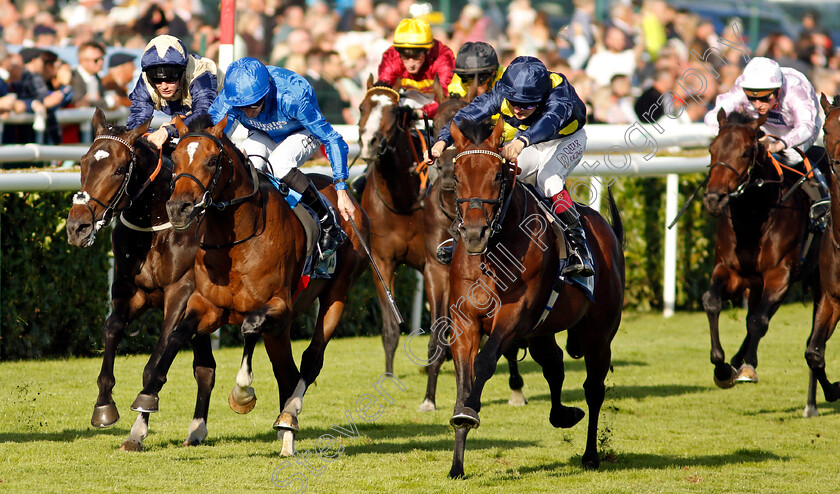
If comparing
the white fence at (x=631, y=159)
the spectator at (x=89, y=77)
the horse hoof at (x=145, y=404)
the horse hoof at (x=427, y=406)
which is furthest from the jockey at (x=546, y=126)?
the spectator at (x=89, y=77)

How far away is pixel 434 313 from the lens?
7.54 m

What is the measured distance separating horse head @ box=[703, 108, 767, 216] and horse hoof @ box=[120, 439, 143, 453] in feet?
12.0

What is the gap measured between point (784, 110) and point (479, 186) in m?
3.69

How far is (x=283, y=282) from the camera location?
5.62 meters

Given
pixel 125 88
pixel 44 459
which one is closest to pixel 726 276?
pixel 44 459

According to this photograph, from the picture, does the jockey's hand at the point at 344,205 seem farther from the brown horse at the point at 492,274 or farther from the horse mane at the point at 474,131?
the horse mane at the point at 474,131

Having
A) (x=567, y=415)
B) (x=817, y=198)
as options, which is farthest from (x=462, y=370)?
(x=817, y=198)

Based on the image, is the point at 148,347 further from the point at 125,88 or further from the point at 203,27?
the point at 203,27

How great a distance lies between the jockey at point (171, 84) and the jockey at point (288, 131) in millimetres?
279

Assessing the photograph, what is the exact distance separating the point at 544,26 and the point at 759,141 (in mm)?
7044

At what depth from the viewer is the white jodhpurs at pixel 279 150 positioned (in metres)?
6.11

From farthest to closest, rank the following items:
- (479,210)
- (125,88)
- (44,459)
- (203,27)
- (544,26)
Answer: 1. (544,26)
2. (203,27)
3. (125,88)
4. (44,459)
5. (479,210)

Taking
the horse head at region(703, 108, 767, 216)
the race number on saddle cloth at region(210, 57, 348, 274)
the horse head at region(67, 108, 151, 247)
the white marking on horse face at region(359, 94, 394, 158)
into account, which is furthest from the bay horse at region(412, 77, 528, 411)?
the horse head at region(67, 108, 151, 247)

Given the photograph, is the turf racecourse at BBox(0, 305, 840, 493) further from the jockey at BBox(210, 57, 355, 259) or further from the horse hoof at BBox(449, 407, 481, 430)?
the jockey at BBox(210, 57, 355, 259)
